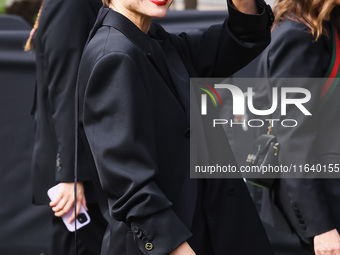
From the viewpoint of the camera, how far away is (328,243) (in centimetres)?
291

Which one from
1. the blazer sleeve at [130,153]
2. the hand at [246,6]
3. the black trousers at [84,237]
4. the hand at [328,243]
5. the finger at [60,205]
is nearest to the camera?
the blazer sleeve at [130,153]

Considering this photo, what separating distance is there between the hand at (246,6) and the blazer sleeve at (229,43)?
18 millimetres

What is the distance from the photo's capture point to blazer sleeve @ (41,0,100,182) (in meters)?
3.05

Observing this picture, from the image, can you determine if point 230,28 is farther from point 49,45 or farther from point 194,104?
point 49,45

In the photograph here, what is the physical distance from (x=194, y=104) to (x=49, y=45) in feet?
Result: 3.53

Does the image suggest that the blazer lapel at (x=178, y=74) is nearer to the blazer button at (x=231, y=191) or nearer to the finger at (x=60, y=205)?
the blazer button at (x=231, y=191)

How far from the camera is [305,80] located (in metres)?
2.92

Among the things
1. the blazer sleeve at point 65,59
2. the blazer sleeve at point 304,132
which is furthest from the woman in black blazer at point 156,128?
the blazer sleeve at point 65,59

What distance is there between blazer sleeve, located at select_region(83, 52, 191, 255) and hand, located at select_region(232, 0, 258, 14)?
459mm

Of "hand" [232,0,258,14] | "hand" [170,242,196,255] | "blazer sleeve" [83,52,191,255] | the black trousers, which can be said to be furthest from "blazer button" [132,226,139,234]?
the black trousers

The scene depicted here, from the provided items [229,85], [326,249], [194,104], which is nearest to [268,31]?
[194,104]

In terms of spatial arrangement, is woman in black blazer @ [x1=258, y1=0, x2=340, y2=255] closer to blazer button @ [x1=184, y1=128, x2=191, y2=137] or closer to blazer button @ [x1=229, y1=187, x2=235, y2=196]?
blazer button @ [x1=229, y1=187, x2=235, y2=196]

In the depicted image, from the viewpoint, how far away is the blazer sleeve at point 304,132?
293 cm

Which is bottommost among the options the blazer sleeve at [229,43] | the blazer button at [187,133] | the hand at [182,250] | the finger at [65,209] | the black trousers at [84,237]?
the black trousers at [84,237]
